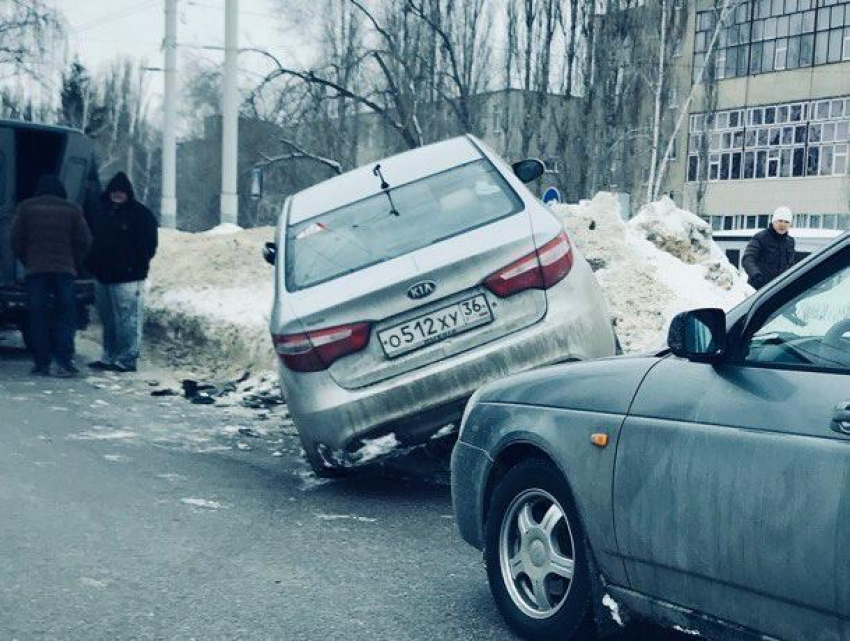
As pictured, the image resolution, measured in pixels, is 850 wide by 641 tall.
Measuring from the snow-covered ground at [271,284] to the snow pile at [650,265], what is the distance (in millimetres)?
12

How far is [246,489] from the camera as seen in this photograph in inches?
282

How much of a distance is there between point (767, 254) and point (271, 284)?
553 centimetres

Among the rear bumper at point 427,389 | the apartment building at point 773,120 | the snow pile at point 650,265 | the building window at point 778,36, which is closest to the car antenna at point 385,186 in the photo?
the rear bumper at point 427,389

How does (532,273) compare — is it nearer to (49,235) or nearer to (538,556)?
(538,556)

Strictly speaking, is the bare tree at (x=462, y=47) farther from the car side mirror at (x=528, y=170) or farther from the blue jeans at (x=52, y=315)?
the car side mirror at (x=528, y=170)

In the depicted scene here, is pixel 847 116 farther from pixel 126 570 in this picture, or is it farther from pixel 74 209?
pixel 126 570

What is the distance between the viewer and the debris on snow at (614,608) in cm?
404

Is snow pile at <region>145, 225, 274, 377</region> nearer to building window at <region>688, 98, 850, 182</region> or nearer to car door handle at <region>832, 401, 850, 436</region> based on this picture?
car door handle at <region>832, 401, 850, 436</region>

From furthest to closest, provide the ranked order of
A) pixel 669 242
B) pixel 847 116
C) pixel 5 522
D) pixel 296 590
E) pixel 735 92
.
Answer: pixel 735 92
pixel 847 116
pixel 669 242
pixel 5 522
pixel 296 590

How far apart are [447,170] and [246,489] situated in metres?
2.19

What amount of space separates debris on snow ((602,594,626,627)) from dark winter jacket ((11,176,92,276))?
9004 mm

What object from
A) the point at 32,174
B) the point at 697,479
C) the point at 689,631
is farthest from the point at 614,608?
the point at 32,174

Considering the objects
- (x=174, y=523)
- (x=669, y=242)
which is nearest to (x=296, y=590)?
(x=174, y=523)

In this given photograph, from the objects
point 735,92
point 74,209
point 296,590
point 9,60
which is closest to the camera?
point 296,590
